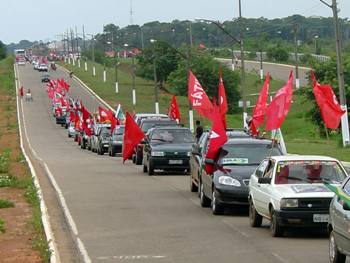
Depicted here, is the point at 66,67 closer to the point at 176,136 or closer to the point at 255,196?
the point at 176,136

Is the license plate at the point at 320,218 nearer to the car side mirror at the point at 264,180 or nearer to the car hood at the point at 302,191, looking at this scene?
the car hood at the point at 302,191

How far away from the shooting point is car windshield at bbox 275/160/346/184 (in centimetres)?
1678

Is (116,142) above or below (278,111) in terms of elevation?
below

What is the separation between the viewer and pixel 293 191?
16000 millimetres

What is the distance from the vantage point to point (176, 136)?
111 ft

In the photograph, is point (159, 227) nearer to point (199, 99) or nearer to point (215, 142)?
point (215, 142)

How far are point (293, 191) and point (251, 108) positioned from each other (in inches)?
2589

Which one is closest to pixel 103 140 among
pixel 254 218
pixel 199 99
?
pixel 199 99

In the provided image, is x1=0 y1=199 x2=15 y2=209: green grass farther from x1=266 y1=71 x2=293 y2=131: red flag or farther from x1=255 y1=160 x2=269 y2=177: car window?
x1=255 y1=160 x2=269 y2=177: car window

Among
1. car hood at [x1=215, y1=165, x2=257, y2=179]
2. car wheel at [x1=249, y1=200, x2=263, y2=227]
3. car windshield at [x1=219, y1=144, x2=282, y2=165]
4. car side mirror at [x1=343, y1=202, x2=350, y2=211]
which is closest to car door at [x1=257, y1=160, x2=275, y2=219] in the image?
car wheel at [x1=249, y1=200, x2=263, y2=227]

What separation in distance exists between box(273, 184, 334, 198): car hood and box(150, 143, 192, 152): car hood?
16.2 m

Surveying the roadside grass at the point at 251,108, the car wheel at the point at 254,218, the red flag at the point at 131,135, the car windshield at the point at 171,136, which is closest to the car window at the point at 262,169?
the car wheel at the point at 254,218

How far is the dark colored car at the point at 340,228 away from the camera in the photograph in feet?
38.8

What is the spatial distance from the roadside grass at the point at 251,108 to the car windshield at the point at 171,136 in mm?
5453
